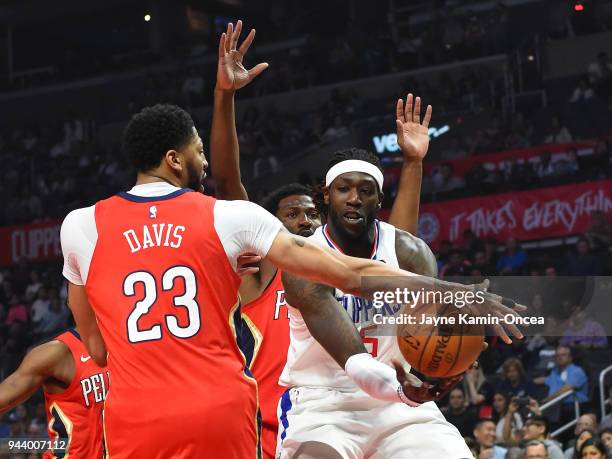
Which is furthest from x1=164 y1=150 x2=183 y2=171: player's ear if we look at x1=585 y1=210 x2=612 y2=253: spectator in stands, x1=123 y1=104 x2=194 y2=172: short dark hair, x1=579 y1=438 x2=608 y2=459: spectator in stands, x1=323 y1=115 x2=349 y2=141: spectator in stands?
x1=323 y1=115 x2=349 y2=141: spectator in stands

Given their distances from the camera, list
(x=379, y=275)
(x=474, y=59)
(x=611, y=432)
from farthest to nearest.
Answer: (x=474, y=59) → (x=611, y=432) → (x=379, y=275)

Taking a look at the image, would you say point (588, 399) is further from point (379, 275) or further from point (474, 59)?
point (474, 59)

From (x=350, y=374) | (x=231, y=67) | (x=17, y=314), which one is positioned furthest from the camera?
(x=17, y=314)

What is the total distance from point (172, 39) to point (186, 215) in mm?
21596

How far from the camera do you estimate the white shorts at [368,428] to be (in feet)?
14.2

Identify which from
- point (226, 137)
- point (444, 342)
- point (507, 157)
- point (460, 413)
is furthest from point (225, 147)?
point (507, 157)

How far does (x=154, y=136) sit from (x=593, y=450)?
519cm

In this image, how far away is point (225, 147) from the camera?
489 cm

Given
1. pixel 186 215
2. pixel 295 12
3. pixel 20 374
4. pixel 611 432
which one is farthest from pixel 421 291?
pixel 295 12

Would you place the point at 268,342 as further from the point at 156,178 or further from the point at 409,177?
the point at 156,178

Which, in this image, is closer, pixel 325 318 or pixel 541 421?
pixel 325 318

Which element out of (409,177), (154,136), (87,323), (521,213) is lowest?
(87,323)

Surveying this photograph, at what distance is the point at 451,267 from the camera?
12086mm

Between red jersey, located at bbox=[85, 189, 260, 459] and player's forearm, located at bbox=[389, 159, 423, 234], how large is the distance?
78.5 inches
